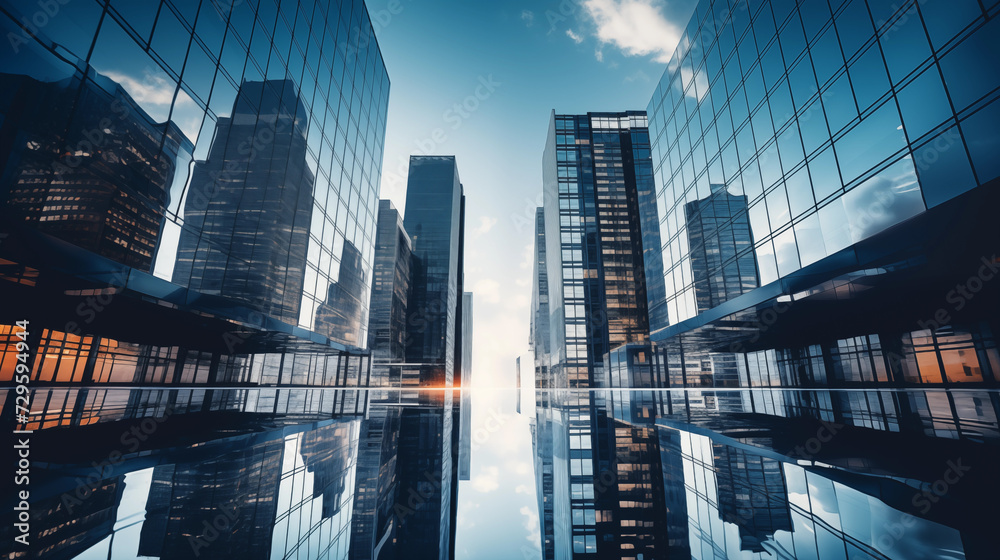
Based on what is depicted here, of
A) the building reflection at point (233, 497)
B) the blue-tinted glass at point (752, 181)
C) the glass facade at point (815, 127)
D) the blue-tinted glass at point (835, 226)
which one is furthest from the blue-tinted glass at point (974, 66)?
the building reflection at point (233, 497)

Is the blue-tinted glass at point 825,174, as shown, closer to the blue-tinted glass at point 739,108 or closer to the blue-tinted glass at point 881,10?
the blue-tinted glass at point 881,10

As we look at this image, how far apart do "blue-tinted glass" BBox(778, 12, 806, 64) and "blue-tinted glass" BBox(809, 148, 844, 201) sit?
5.25 metres

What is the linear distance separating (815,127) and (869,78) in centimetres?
286

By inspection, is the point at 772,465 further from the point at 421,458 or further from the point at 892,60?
the point at 892,60

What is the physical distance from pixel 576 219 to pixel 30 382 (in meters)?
57.4

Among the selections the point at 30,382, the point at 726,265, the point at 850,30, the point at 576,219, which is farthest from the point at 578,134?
the point at 30,382

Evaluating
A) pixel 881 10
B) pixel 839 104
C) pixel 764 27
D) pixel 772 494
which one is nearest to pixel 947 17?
pixel 881 10

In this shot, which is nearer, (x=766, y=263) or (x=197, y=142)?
(x=197, y=142)

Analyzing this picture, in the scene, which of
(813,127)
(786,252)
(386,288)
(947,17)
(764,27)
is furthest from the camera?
(386,288)

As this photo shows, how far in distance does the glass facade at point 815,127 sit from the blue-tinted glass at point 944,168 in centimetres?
3

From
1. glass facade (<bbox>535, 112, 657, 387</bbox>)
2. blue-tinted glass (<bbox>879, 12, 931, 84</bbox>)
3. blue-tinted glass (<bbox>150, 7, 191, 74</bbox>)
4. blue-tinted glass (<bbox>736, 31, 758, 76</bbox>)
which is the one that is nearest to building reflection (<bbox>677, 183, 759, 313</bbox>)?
blue-tinted glass (<bbox>736, 31, 758, 76</bbox>)

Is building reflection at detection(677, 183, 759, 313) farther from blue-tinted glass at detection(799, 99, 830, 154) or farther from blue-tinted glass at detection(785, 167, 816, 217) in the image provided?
blue-tinted glass at detection(799, 99, 830, 154)

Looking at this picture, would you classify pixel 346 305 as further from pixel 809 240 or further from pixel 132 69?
pixel 809 240

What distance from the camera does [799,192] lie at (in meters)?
17.3
